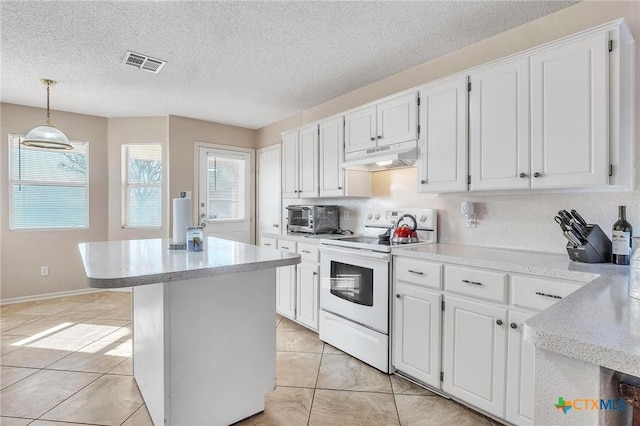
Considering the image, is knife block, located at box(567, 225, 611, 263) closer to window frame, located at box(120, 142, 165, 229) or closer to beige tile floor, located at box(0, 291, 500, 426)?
beige tile floor, located at box(0, 291, 500, 426)

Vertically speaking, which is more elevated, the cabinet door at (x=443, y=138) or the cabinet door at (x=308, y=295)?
the cabinet door at (x=443, y=138)

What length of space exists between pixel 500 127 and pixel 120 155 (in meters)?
4.96

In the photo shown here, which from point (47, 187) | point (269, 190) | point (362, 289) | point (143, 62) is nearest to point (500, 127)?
point (362, 289)

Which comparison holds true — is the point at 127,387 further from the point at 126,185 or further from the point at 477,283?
the point at 126,185

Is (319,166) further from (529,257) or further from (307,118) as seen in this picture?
(529,257)

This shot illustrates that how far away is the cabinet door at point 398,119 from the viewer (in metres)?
2.63

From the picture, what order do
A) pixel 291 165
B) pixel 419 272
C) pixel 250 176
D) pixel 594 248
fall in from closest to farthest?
pixel 594 248 < pixel 419 272 < pixel 291 165 < pixel 250 176

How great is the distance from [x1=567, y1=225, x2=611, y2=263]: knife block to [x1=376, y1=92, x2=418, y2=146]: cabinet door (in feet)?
4.25

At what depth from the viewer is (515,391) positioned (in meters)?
1.80

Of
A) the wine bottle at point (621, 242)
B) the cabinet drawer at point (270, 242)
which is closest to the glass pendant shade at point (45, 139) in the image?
the cabinet drawer at point (270, 242)

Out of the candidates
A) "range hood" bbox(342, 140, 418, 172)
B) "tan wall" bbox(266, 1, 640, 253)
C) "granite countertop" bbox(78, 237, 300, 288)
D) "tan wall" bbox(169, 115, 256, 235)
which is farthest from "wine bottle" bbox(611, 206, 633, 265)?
"tan wall" bbox(169, 115, 256, 235)

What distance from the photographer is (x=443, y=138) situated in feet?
7.97

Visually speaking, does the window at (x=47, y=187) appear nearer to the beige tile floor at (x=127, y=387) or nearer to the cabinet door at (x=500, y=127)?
the beige tile floor at (x=127, y=387)

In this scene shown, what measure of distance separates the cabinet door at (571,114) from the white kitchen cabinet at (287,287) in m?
2.36
